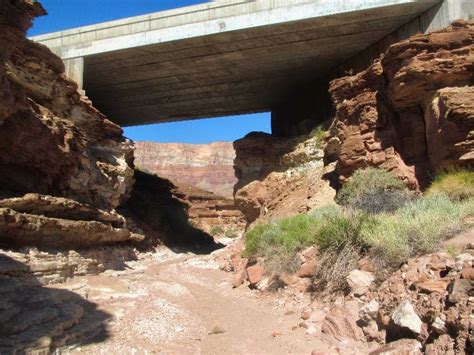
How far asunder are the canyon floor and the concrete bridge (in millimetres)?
8104

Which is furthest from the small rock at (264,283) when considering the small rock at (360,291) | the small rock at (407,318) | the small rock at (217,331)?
the small rock at (407,318)

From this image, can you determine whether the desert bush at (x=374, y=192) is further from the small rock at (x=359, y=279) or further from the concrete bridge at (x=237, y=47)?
the concrete bridge at (x=237, y=47)

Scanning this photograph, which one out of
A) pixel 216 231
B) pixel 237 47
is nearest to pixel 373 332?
pixel 237 47

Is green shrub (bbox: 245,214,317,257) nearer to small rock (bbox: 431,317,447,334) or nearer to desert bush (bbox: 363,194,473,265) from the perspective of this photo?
desert bush (bbox: 363,194,473,265)

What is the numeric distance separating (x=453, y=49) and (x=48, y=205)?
9.51 metres

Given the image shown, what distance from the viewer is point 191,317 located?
7.02 m

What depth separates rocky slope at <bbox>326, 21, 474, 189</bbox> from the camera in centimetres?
923

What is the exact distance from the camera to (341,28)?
14.4m

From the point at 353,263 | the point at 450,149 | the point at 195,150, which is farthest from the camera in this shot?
the point at 195,150

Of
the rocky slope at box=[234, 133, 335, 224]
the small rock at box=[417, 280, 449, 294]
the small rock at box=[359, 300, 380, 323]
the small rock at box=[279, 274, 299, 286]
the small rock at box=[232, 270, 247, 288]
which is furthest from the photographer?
the rocky slope at box=[234, 133, 335, 224]

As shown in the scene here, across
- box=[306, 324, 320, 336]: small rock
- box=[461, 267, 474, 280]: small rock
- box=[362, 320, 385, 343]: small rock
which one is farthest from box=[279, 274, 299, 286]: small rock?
box=[461, 267, 474, 280]: small rock

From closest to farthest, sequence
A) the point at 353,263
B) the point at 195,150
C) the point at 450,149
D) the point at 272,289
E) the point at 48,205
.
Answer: the point at 353,263 → the point at 272,289 → the point at 450,149 → the point at 48,205 → the point at 195,150

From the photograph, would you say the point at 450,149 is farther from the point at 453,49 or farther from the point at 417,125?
the point at 453,49

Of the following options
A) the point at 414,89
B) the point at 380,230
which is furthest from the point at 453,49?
the point at 380,230
